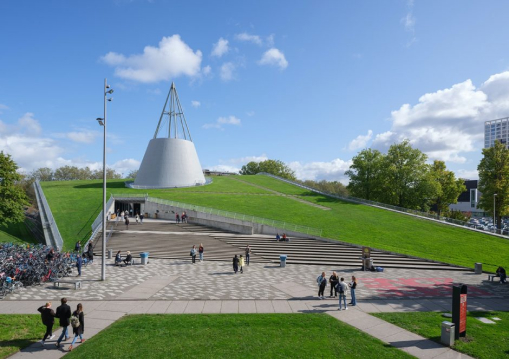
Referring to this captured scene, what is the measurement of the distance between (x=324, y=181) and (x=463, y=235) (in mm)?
88647

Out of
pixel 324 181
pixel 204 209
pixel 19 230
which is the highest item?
pixel 324 181

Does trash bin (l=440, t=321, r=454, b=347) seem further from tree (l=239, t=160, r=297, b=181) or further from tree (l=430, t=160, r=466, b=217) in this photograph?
tree (l=239, t=160, r=297, b=181)

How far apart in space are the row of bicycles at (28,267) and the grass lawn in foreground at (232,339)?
729 centimetres

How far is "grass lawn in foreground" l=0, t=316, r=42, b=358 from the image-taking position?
8.98 meters

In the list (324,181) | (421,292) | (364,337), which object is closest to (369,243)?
(421,292)

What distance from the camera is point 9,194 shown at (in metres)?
29.6

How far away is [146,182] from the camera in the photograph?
181 feet

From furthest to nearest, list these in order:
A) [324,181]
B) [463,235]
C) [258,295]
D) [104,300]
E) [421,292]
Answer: [324,181] < [463,235] < [421,292] < [258,295] < [104,300]

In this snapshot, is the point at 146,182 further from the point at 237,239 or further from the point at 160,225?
the point at 237,239

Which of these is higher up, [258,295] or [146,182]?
[146,182]

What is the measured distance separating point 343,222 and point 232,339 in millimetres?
26719

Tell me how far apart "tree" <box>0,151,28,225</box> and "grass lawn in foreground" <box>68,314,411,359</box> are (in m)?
25.9

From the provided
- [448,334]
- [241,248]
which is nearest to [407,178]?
[241,248]

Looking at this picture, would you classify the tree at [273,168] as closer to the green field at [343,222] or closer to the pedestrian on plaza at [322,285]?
the green field at [343,222]
